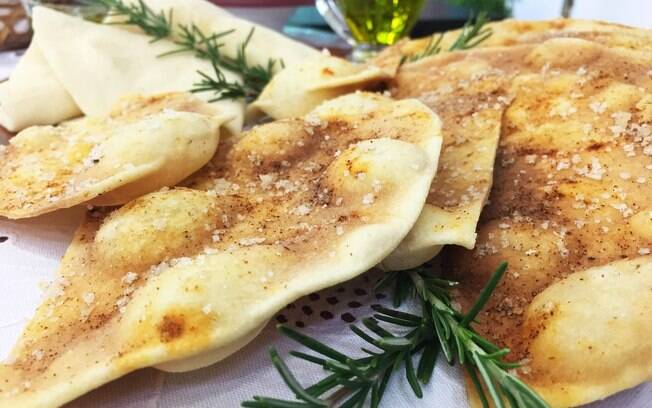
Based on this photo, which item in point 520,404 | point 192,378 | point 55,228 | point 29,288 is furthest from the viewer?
point 55,228

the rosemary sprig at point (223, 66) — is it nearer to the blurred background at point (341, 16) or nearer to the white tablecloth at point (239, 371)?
the blurred background at point (341, 16)

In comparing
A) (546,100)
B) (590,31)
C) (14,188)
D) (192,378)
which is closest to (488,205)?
(546,100)

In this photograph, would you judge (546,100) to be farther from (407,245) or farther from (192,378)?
(192,378)

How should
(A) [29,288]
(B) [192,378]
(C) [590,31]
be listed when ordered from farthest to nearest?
1. (C) [590,31]
2. (A) [29,288]
3. (B) [192,378]

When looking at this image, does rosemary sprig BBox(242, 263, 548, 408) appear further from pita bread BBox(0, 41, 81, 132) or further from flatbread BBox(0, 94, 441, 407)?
pita bread BBox(0, 41, 81, 132)

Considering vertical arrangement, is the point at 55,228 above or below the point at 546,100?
below

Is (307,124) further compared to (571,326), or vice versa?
(307,124)

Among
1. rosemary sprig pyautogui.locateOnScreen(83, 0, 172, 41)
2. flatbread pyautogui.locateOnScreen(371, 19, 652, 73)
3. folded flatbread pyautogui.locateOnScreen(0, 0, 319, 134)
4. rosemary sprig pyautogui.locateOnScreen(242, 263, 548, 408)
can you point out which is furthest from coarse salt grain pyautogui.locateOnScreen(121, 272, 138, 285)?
rosemary sprig pyautogui.locateOnScreen(83, 0, 172, 41)
